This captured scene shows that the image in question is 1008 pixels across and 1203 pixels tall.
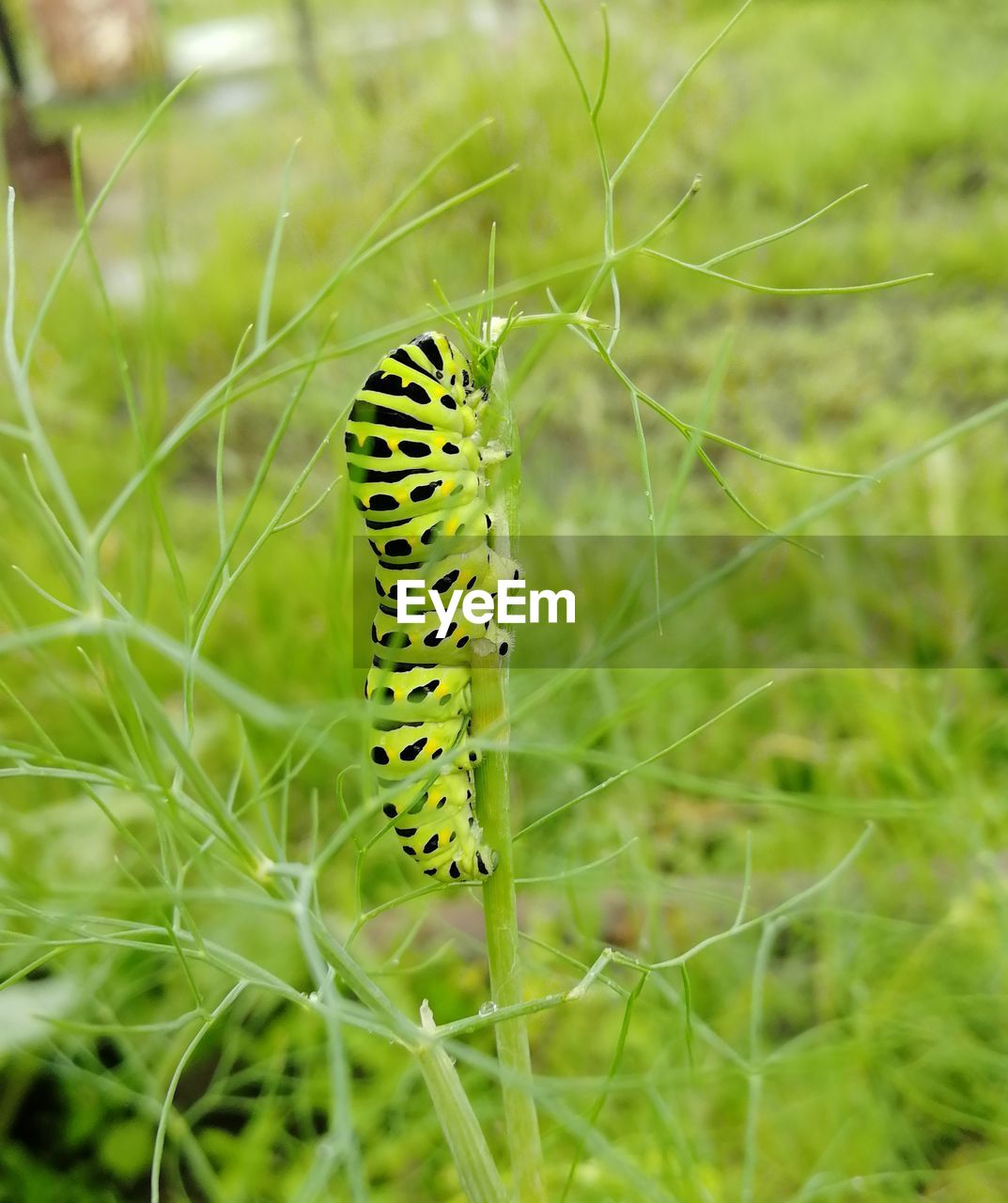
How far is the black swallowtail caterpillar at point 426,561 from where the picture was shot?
512mm

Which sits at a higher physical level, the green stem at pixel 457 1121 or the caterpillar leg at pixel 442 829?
the caterpillar leg at pixel 442 829

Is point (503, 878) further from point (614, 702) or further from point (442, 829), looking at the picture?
point (614, 702)

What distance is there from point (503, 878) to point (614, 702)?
23.3 inches

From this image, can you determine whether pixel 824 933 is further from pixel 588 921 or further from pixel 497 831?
pixel 497 831

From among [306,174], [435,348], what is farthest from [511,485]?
[306,174]

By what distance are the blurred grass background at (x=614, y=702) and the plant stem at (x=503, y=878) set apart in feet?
0.18

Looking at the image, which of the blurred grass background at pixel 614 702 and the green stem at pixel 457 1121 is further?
the blurred grass background at pixel 614 702

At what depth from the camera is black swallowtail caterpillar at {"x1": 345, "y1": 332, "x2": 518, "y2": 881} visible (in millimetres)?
512

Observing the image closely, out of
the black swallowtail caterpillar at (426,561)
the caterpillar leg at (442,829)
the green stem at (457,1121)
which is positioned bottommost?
the green stem at (457,1121)

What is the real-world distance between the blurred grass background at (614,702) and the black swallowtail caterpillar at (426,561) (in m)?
0.06

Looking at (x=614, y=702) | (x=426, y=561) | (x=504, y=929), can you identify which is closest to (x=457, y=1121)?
Answer: (x=504, y=929)

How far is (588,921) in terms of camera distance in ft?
3.74

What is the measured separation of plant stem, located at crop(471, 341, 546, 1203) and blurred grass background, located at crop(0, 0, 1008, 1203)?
0.06 m

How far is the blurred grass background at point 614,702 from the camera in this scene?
3.47 feet
